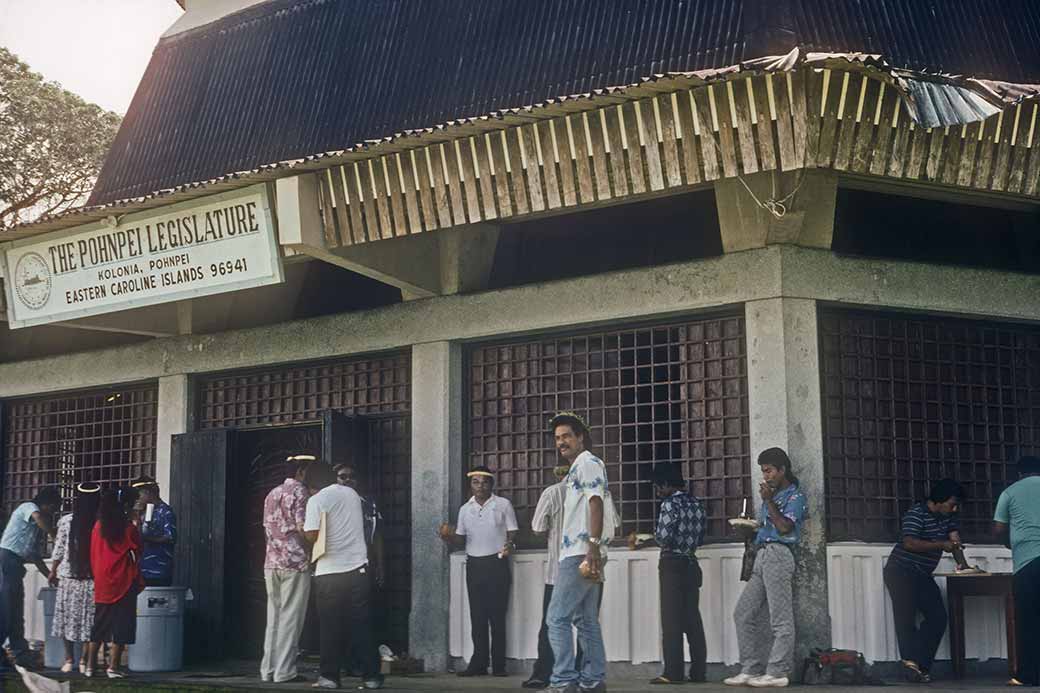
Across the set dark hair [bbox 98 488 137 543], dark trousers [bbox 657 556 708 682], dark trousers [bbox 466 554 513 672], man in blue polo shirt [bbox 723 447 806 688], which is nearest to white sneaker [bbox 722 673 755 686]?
man in blue polo shirt [bbox 723 447 806 688]

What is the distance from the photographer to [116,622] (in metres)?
13.8

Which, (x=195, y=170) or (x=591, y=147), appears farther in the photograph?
(x=195, y=170)

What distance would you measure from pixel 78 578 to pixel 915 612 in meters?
7.98

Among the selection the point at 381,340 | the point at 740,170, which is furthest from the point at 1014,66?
the point at 381,340

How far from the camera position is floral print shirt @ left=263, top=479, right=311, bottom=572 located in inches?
507

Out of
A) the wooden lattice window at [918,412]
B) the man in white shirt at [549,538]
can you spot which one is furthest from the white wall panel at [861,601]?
the man in white shirt at [549,538]

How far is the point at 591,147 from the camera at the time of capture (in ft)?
38.6

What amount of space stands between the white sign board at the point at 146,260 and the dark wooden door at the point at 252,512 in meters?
2.19

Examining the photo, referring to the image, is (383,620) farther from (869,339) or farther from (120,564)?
(869,339)

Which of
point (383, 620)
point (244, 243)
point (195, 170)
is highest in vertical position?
point (195, 170)

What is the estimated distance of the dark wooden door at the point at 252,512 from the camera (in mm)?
15969

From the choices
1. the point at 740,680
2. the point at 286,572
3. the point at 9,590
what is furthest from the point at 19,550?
the point at 740,680

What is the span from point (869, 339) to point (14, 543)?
9155 millimetres

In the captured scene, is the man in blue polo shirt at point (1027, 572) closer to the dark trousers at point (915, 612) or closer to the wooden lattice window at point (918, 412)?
the dark trousers at point (915, 612)
